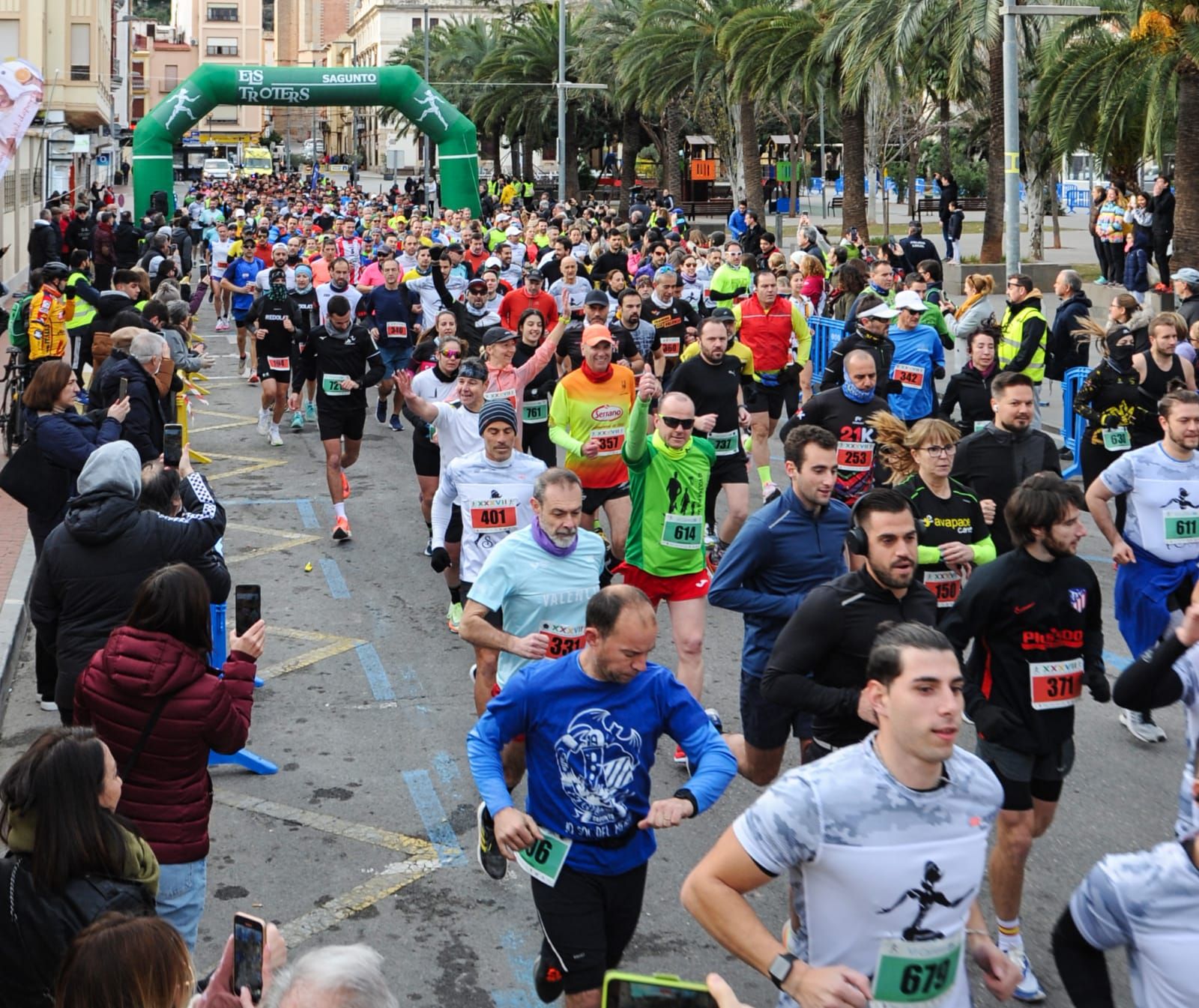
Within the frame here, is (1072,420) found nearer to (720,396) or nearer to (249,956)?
(720,396)

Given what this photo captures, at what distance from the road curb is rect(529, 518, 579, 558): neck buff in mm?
3996

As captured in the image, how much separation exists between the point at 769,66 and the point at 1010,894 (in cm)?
3018

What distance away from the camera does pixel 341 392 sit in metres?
13.1

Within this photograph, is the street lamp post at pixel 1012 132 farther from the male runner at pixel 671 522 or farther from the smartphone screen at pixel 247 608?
the smartphone screen at pixel 247 608

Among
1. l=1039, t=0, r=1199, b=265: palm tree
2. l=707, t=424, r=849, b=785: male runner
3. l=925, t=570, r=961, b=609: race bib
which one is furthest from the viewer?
l=1039, t=0, r=1199, b=265: palm tree

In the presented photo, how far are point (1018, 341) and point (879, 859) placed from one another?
1110 cm

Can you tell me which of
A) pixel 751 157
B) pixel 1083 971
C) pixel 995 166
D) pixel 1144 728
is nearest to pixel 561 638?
pixel 1083 971

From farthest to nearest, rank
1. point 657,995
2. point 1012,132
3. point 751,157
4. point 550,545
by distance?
point 751,157
point 1012,132
point 550,545
point 657,995

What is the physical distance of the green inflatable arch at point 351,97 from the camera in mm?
39969

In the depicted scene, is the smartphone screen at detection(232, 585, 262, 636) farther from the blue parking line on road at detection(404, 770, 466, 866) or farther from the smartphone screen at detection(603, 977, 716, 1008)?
the smartphone screen at detection(603, 977, 716, 1008)

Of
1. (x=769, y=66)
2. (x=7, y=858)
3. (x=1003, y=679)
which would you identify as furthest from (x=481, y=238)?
(x=7, y=858)

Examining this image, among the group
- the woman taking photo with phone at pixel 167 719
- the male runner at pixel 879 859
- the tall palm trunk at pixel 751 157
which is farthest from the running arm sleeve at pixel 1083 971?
the tall palm trunk at pixel 751 157

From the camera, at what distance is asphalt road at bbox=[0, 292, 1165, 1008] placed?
6.23 meters

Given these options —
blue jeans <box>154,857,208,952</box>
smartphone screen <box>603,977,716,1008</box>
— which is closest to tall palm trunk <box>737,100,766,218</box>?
blue jeans <box>154,857,208,952</box>
